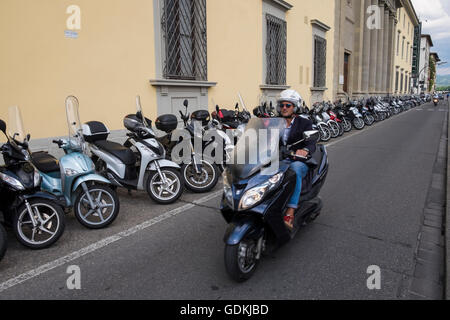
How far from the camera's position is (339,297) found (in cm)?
266

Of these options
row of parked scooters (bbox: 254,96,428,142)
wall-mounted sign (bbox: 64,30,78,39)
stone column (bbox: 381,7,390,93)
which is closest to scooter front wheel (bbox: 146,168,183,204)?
wall-mounted sign (bbox: 64,30,78,39)

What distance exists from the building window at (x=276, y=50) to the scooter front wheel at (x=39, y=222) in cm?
997

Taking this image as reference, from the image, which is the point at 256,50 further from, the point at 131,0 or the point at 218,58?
the point at 131,0

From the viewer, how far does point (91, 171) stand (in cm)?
411

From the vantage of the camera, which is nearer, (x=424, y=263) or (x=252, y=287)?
(x=252, y=287)

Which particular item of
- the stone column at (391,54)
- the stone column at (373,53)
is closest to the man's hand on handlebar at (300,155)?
the stone column at (373,53)

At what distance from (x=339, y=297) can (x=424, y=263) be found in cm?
112

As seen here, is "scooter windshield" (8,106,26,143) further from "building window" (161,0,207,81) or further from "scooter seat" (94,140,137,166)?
"building window" (161,0,207,81)

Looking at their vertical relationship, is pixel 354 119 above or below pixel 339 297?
above

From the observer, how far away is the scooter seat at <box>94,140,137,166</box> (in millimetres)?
4766

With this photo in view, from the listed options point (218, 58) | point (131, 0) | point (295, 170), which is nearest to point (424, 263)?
point (295, 170)

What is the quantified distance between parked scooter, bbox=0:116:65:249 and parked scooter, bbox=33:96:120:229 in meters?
0.37

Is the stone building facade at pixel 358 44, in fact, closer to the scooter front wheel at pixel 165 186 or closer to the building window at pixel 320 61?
the building window at pixel 320 61

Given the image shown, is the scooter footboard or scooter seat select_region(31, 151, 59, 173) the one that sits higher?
scooter seat select_region(31, 151, 59, 173)
